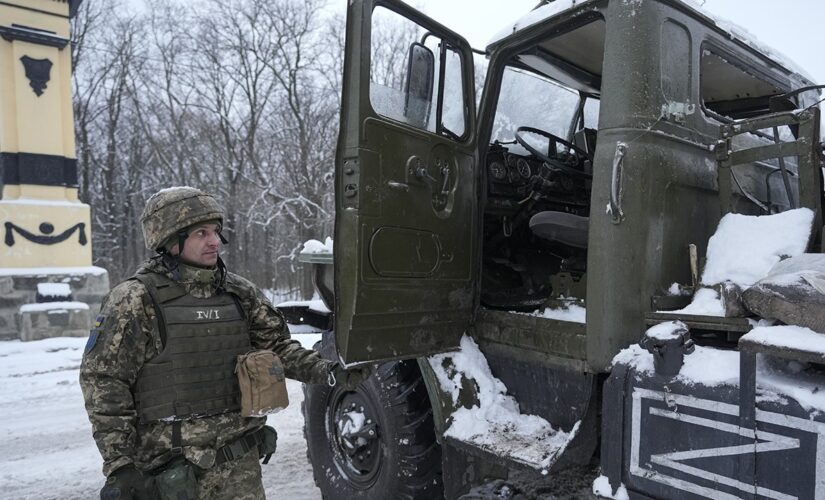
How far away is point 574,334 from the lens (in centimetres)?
249

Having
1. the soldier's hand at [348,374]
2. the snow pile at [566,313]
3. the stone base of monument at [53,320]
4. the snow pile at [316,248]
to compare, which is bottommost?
the stone base of monument at [53,320]

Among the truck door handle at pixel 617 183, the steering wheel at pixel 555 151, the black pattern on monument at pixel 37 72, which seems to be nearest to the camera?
the truck door handle at pixel 617 183

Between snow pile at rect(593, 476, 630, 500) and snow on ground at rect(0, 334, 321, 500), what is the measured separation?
217 centimetres

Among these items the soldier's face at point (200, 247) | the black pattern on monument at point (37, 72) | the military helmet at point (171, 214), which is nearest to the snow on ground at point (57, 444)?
the soldier's face at point (200, 247)

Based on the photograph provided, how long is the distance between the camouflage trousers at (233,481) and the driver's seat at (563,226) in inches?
63.3

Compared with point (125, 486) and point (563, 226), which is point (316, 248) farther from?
point (125, 486)

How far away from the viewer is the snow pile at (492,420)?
2.40m

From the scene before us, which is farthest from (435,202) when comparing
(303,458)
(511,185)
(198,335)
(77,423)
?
(77,423)

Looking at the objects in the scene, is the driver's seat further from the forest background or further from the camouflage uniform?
the forest background

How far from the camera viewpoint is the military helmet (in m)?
2.22

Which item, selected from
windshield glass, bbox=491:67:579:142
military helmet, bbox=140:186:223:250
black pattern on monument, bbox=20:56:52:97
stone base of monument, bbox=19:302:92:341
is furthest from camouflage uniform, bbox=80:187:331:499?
black pattern on monument, bbox=20:56:52:97

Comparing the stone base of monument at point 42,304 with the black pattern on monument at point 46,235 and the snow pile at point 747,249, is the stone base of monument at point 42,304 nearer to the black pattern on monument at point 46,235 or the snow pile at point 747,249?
the black pattern on monument at point 46,235

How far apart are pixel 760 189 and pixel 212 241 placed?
250cm

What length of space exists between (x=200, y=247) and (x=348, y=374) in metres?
0.85
